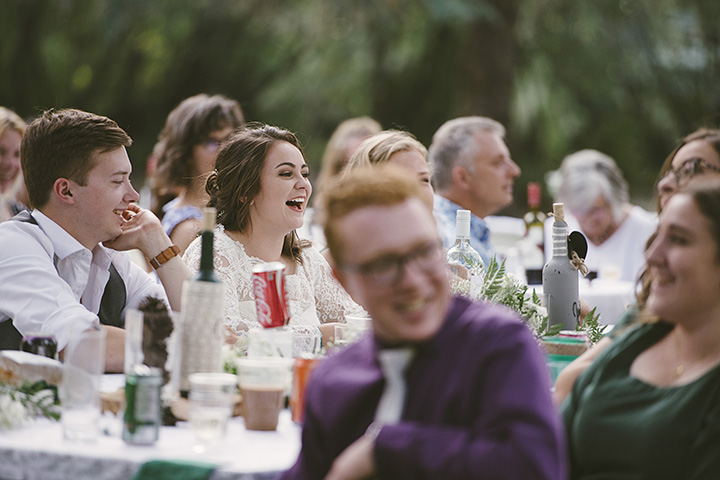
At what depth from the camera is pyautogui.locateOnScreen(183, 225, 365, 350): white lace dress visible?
3.46 metres

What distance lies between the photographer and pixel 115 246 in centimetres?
338

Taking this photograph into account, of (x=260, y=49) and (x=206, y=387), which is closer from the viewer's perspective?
(x=206, y=387)

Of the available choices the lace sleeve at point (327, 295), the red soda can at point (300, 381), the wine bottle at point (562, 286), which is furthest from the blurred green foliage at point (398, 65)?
the red soda can at point (300, 381)

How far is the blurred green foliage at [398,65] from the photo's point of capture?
11.0m

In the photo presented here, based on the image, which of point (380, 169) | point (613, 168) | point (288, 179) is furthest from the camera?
point (613, 168)

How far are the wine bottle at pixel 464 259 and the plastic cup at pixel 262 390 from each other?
105 cm

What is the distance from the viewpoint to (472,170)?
5.48 m

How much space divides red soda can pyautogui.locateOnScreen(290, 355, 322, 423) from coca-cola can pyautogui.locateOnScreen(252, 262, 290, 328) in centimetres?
26

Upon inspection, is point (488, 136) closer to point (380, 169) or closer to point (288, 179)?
point (288, 179)

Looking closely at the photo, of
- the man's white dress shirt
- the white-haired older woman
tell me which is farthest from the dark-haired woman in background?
the white-haired older woman

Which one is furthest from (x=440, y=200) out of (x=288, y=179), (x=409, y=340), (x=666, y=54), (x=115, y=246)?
(x=666, y=54)

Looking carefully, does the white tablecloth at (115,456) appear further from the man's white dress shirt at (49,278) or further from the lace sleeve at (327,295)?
the lace sleeve at (327,295)

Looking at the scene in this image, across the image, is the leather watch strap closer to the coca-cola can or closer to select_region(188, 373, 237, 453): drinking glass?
the coca-cola can

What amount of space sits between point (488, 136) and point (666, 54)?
7.31 meters
